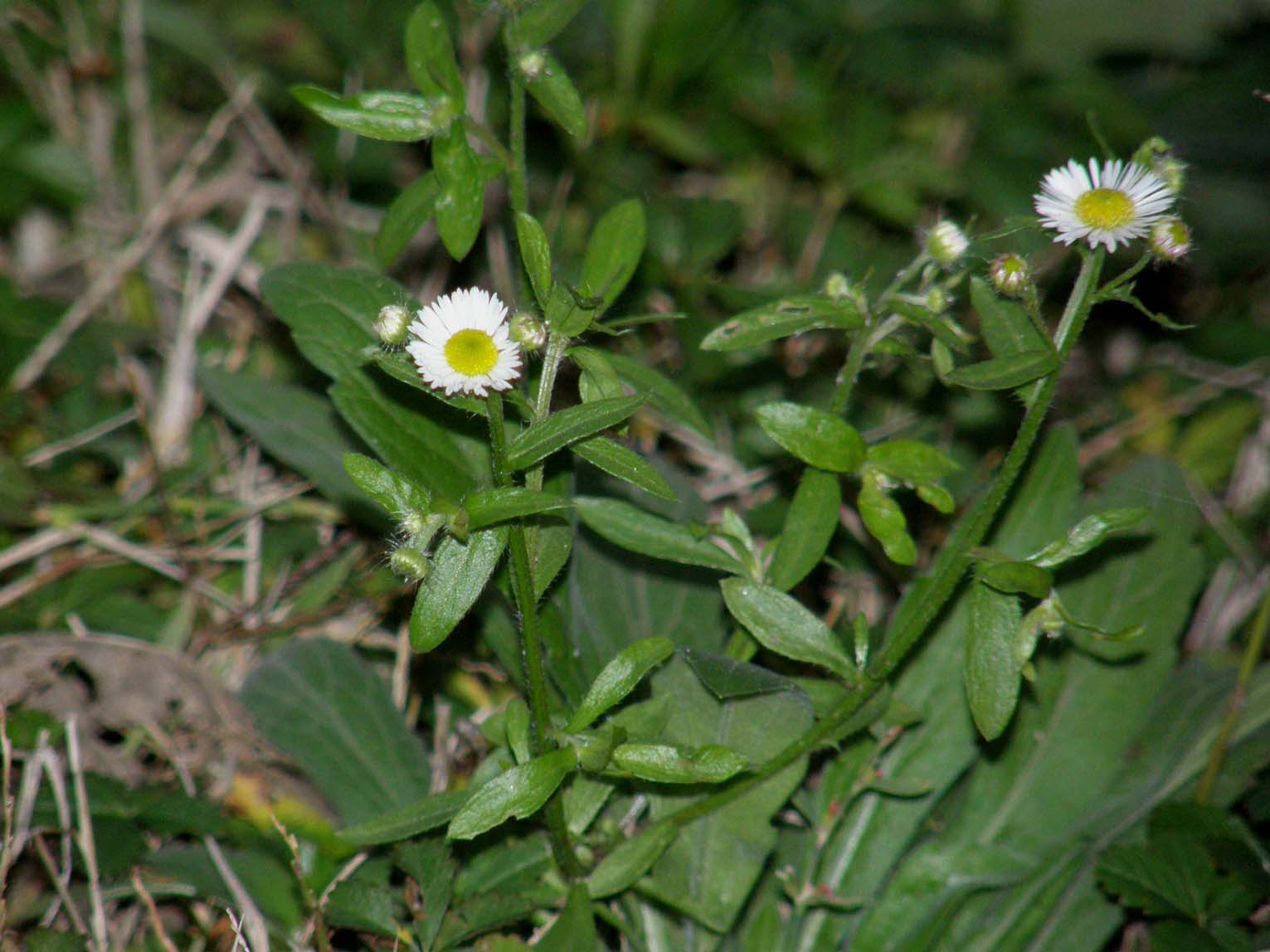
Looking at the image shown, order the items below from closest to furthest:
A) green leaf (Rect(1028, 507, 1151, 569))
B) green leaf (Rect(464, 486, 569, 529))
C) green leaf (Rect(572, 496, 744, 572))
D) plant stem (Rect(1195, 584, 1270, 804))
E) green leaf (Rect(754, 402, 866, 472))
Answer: green leaf (Rect(464, 486, 569, 529)) < green leaf (Rect(1028, 507, 1151, 569)) < green leaf (Rect(754, 402, 866, 472)) < green leaf (Rect(572, 496, 744, 572)) < plant stem (Rect(1195, 584, 1270, 804))

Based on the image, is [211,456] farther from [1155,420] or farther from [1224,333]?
[1224,333]

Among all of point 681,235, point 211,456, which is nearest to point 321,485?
point 211,456

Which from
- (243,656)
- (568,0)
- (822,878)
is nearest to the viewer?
(568,0)

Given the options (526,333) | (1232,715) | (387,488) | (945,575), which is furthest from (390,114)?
(1232,715)

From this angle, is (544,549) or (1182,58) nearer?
(544,549)

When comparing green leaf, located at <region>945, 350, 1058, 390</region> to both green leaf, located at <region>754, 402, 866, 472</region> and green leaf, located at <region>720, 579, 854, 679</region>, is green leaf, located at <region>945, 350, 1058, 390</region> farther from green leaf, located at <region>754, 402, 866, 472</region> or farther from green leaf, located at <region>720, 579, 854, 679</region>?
green leaf, located at <region>720, 579, 854, 679</region>

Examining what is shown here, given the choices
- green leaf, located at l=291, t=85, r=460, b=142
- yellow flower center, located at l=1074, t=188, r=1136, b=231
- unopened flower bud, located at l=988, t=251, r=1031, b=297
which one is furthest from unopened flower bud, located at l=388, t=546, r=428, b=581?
yellow flower center, located at l=1074, t=188, r=1136, b=231
